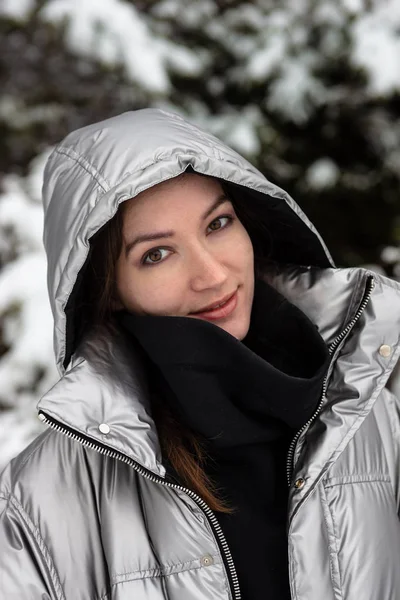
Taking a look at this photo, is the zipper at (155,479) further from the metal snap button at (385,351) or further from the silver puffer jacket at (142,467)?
the metal snap button at (385,351)

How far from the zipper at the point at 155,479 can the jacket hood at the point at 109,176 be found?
0.30 meters

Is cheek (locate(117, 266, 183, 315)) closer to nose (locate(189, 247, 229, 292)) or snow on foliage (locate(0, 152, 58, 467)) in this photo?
nose (locate(189, 247, 229, 292))

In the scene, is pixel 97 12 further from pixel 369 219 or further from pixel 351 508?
pixel 351 508

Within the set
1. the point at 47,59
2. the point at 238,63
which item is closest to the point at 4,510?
the point at 47,59

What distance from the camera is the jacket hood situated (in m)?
1.54

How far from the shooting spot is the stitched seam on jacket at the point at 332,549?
157cm

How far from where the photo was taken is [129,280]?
1.68 meters

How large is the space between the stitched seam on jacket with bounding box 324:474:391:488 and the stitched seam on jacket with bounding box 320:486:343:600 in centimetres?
4

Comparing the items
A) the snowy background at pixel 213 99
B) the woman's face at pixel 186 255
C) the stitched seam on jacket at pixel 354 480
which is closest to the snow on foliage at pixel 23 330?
the snowy background at pixel 213 99

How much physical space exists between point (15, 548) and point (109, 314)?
632mm

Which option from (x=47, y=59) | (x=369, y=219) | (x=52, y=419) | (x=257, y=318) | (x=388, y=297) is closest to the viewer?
(x=52, y=419)

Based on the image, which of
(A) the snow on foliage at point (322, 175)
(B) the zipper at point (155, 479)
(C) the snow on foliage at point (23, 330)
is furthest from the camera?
(A) the snow on foliage at point (322, 175)

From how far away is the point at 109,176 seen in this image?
1554mm

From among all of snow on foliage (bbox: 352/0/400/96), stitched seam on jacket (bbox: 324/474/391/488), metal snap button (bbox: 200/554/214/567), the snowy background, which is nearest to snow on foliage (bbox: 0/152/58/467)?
the snowy background
